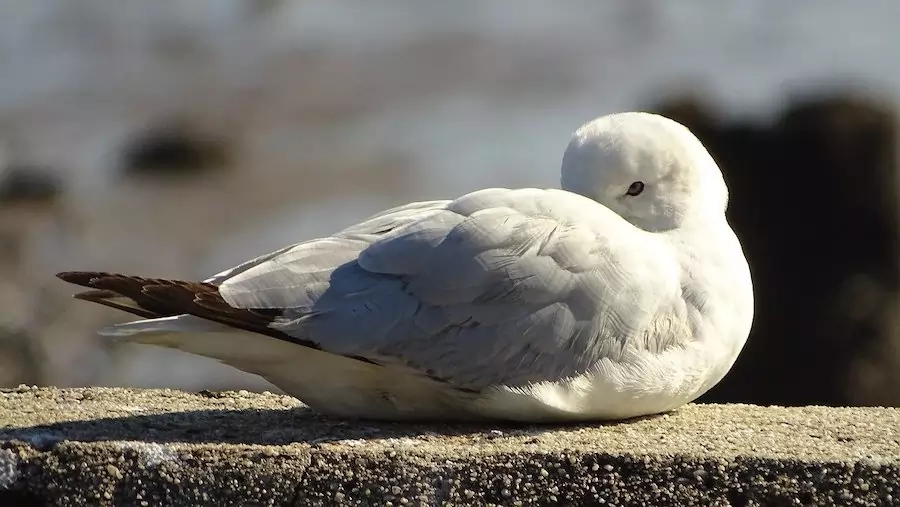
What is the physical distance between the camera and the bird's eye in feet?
13.3

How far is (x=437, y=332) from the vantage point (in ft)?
11.7

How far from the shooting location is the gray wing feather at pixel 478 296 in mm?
3559

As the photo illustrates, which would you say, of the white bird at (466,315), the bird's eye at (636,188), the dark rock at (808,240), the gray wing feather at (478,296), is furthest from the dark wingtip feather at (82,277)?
the dark rock at (808,240)

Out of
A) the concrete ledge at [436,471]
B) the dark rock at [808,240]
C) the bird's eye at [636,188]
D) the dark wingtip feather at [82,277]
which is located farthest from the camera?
the dark rock at [808,240]

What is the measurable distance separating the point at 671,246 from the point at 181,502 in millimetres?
1528

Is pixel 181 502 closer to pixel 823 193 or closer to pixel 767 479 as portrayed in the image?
pixel 767 479

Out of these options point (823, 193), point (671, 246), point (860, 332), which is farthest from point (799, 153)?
point (671, 246)

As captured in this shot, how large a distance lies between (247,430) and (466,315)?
0.69m

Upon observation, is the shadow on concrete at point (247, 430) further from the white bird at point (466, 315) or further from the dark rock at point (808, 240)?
the dark rock at point (808, 240)

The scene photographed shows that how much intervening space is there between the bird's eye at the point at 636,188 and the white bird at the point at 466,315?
225mm

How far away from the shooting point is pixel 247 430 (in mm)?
3752

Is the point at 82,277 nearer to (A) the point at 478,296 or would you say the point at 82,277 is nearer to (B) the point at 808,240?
(A) the point at 478,296

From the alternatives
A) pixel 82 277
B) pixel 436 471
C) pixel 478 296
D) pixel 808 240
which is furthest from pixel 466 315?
pixel 808 240

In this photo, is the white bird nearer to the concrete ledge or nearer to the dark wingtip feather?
the dark wingtip feather
